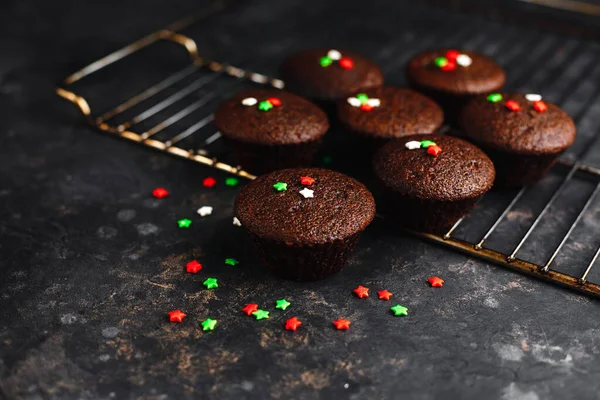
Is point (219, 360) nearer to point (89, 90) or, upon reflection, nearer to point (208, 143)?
point (208, 143)

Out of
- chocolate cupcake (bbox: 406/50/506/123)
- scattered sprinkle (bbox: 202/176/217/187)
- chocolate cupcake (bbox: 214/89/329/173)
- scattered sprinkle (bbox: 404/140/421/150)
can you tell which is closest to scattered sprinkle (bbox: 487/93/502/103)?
chocolate cupcake (bbox: 406/50/506/123)

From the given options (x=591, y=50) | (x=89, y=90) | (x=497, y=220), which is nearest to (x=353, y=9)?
(x=591, y=50)

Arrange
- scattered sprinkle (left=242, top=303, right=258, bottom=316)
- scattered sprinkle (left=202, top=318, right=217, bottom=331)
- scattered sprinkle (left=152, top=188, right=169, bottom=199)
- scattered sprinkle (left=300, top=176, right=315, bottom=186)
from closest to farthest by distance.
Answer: scattered sprinkle (left=202, top=318, right=217, bottom=331), scattered sprinkle (left=242, top=303, right=258, bottom=316), scattered sprinkle (left=300, top=176, right=315, bottom=186), scattered sprinkle (left=152, top=188, right=169, bottom=199)

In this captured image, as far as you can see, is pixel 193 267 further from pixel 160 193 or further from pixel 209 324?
pixel 160 193

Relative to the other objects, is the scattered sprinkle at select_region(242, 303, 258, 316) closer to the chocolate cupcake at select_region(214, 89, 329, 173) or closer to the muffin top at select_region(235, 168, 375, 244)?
the muffin top at select_region(235, 168, 375, 244)

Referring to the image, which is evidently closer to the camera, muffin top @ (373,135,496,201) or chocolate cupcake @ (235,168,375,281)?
chocolate cupcake @ (235,168,375,281)

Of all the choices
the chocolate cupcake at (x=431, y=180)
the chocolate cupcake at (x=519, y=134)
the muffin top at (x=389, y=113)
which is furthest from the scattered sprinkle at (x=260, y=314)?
the chocolate cupcake at (x=519, y=134)

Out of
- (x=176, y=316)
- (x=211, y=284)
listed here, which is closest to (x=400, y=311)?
(x=211, y=284)
